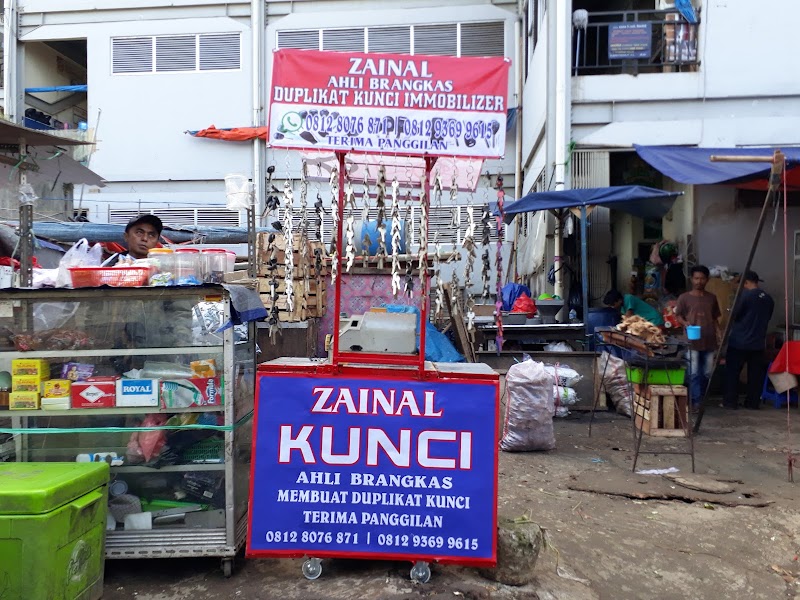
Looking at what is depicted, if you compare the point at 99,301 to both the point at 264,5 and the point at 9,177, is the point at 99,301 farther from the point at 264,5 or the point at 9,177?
the point at 264,5

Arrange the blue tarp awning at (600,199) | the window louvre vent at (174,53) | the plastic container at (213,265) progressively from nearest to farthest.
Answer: the plastic container at (213,265) < the blue tarp awning at (600,199) < the window louvre vent at (174,53)

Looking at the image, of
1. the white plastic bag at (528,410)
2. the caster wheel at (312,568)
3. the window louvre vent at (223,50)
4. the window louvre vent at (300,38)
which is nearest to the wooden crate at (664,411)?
the white plastic bag at (528,410)

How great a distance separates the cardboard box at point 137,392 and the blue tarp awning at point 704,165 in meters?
6.13

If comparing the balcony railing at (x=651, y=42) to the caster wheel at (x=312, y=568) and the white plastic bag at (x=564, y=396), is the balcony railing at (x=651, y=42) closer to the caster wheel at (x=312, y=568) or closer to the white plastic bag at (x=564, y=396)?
the white plastic bag at (x=564, y=396)

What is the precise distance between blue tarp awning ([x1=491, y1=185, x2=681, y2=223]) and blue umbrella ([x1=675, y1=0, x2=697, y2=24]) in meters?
2.94

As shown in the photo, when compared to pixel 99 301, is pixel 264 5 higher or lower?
higher

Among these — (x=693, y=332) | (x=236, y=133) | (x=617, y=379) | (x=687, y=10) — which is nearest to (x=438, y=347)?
(x=617, y=379)

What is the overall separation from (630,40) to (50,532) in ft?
33.4

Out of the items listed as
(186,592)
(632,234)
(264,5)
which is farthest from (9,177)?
(264,5)

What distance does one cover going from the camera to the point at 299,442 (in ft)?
11.2

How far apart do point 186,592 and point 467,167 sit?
3.01 metres

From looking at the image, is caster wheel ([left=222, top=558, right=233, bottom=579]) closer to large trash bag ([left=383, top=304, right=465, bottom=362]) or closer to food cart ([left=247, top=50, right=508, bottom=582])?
food cart ([left=247, top=50, right=508, bottom=582])

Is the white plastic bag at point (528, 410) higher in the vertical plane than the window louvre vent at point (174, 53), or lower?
lower

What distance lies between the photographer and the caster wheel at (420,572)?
3366mm
